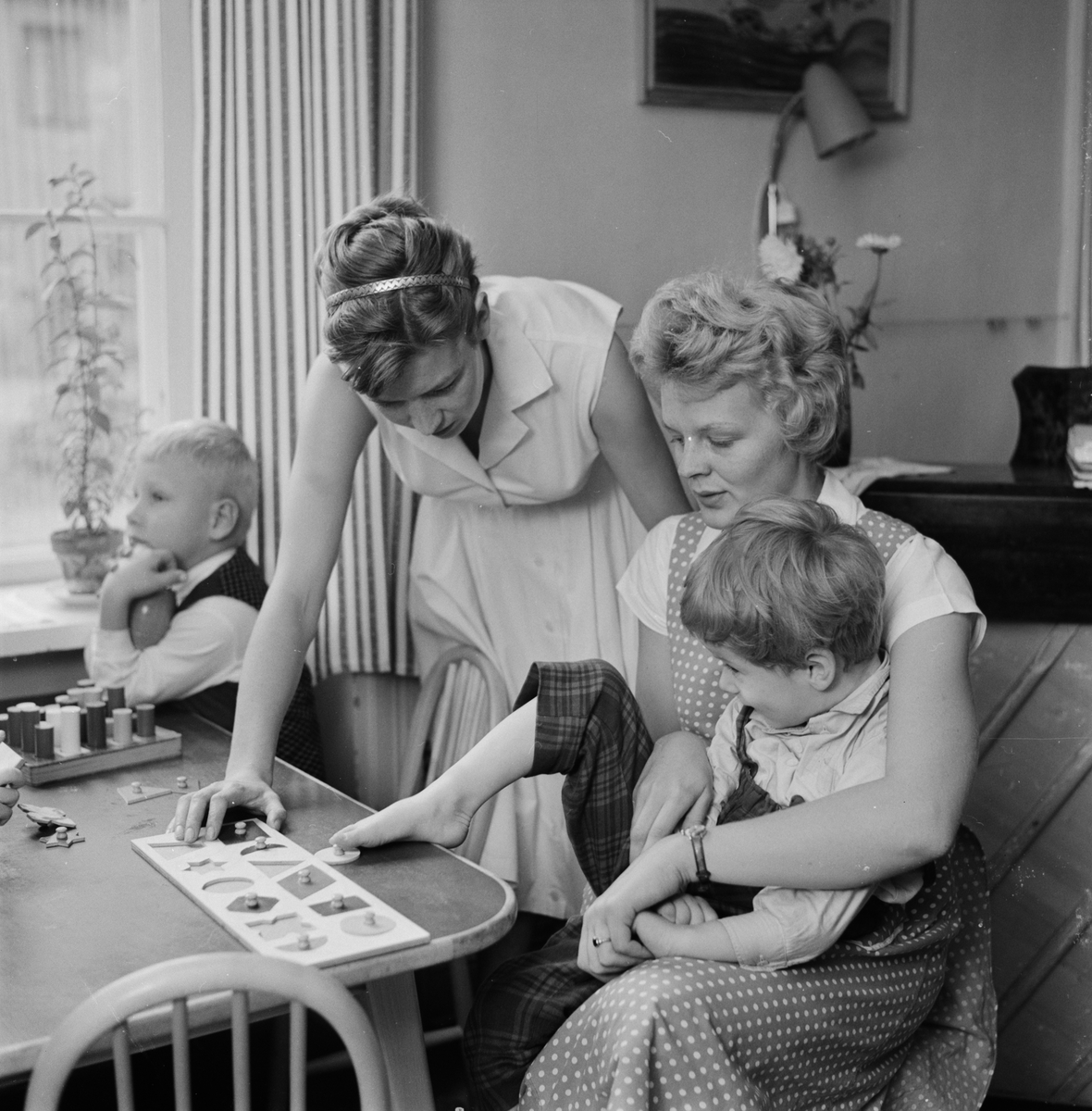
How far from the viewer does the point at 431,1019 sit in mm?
2914

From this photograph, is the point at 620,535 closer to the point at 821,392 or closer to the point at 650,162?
the point at 821,392

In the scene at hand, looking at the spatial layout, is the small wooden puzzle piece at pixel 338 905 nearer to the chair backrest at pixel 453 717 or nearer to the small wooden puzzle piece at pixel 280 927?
the small wooden puzzle piece at pixel 280 927

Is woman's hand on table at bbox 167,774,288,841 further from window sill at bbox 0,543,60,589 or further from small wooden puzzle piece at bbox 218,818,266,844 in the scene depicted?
window sill at bbox 0,543,60,589

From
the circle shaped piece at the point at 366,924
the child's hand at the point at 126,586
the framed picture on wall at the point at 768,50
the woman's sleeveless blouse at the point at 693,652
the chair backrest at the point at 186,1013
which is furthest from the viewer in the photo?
the framed picture on wall at the point at 768,50

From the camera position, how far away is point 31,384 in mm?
2717

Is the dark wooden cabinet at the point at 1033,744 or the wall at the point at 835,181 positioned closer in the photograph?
the dark wooden cabinet at the point at 1033,744

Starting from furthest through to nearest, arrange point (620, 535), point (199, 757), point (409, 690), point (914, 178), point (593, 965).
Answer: point (914, 178) < point (409, 690) < point (620, 535) < point (199, 757) < point (593, 965)

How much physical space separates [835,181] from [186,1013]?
268cm

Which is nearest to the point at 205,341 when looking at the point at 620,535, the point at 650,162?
the point at 620,535

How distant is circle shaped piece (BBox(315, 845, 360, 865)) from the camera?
5.28 ft

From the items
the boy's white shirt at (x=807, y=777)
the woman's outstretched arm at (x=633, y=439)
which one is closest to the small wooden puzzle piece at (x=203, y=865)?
the boy's white shirt at (x=807, y=777)

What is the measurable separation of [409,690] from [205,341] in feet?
2.76

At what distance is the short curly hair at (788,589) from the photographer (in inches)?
63.3

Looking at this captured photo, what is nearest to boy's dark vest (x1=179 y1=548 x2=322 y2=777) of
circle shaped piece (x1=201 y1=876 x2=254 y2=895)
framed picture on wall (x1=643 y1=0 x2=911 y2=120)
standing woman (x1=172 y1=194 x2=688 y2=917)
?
standing woman (x1=172 y1=194 x2=688 y2=917)
